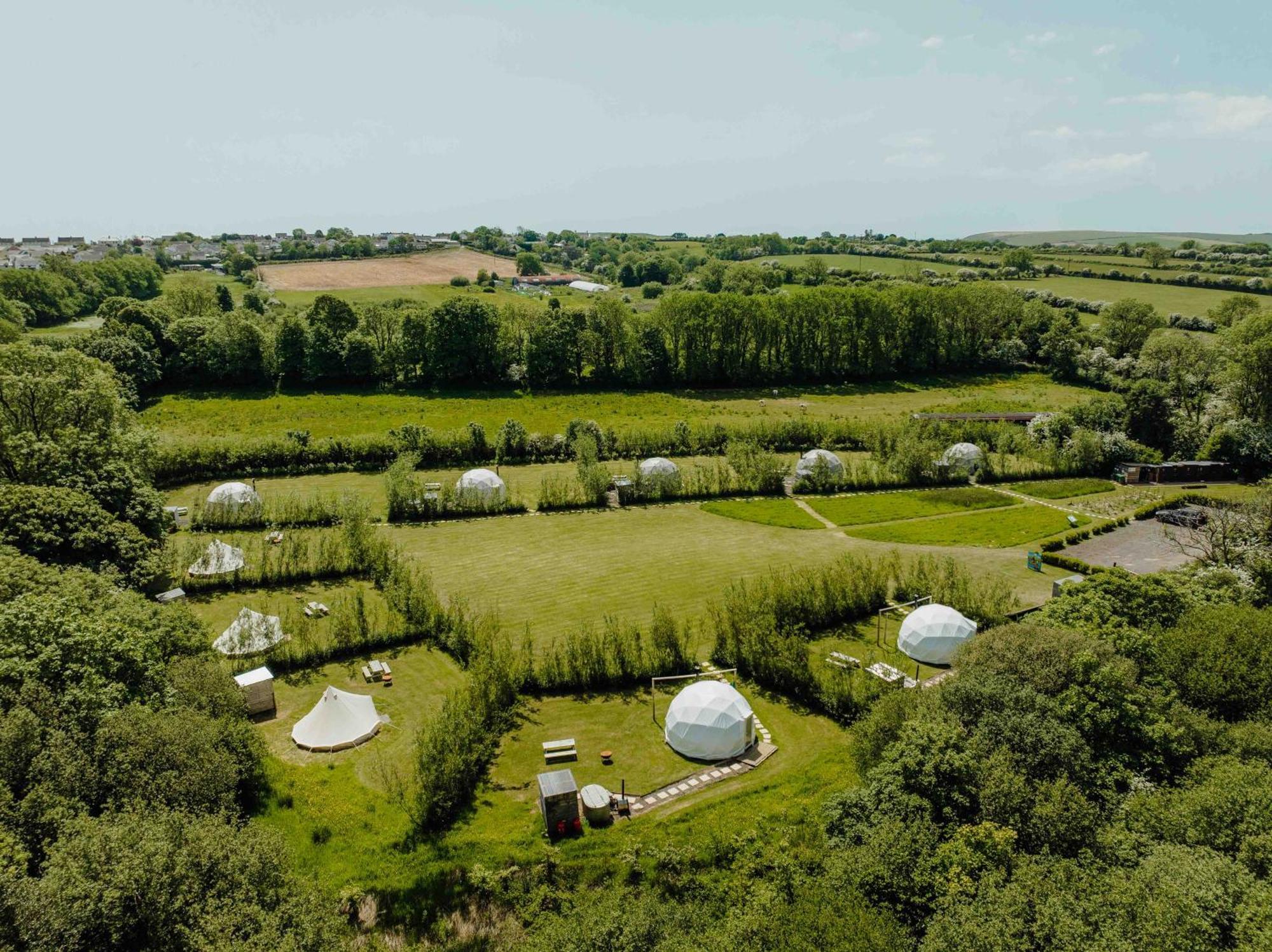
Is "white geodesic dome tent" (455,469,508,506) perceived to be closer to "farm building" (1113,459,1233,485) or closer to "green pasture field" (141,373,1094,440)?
"green pasture field" (141,373,1094,440)

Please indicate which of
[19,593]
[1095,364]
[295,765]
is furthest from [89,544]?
[1095,364]

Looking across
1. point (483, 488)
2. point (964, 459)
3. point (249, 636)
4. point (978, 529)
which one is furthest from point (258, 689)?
point (964, 459)

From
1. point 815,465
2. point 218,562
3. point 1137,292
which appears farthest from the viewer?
point 1137,292

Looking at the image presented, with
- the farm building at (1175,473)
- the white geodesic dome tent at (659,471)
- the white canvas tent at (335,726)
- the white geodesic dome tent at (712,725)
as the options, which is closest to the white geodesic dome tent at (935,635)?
the white geodesic dome tent at (712,725)

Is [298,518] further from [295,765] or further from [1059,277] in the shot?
[1059,277]

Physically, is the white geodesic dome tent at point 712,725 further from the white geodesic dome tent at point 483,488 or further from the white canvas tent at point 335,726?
the white geodesic dome tent at point 483,488

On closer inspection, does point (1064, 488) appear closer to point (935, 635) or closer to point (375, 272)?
point (935, 635)

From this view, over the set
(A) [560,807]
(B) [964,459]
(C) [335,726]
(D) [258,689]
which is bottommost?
(C) [335,726]
